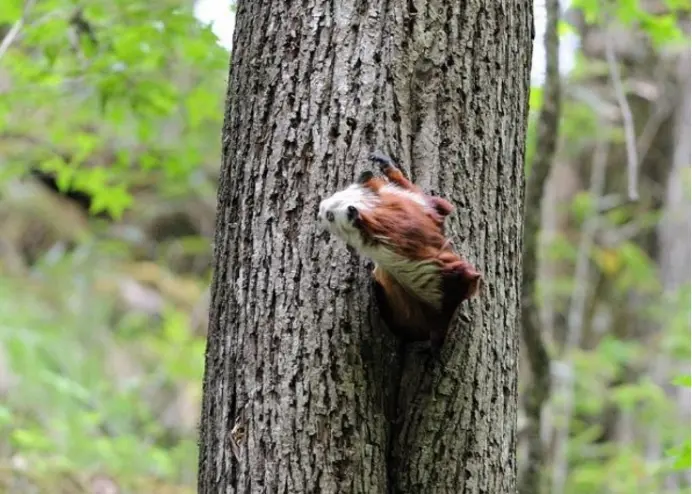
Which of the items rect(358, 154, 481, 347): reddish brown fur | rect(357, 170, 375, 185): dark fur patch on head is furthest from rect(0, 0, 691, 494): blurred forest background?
rect(357, 170, 375, 185): dark fur patch on head

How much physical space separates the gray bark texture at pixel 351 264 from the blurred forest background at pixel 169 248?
119 cm

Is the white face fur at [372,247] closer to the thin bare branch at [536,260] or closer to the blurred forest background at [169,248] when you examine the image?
the blurred forest background at [169,248]

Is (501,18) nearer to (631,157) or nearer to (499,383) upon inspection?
(499,383)

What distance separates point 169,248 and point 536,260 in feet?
17.3

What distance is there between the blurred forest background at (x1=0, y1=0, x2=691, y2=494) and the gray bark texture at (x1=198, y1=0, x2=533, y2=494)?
46.8 inches

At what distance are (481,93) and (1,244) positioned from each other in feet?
19.4

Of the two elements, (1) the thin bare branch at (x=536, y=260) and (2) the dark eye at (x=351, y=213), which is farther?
(1) the thin bare branch at (x=536, y=260)

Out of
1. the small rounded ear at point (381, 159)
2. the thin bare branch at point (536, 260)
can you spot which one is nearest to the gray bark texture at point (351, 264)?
the small rounded ear at point (381, 159)

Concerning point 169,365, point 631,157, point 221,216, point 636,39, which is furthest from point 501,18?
point 636,39

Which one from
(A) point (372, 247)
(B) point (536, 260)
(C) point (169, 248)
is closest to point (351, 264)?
(A) point (372, 247)

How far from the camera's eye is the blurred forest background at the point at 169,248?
3.36 m

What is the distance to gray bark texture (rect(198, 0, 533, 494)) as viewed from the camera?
161 centimetres

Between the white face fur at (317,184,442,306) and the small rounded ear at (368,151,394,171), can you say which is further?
the small rounded ear at (368,151,394,171)

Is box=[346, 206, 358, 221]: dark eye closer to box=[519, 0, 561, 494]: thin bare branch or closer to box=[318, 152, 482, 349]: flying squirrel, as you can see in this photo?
box=[318, 152, 482, 349]: flying squirrel
